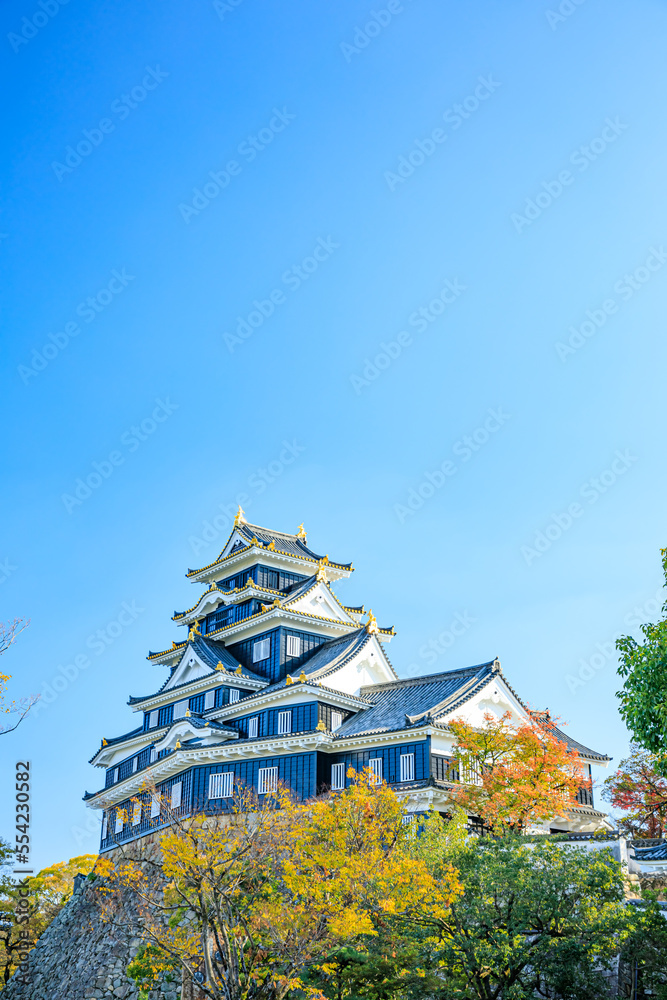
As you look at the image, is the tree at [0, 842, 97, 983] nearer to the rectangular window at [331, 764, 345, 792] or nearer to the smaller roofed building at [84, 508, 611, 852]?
the smaller roofed building at [84, 508, 611, 852]

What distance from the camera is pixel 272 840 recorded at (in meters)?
24.8

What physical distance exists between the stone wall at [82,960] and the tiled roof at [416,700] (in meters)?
11.7

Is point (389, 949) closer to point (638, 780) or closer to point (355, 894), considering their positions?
point (355, 894)

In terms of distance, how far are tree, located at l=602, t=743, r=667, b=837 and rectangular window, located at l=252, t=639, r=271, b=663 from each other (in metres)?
17.9

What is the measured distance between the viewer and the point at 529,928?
20.9 m

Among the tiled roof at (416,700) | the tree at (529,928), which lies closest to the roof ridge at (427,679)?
the tiled roof at (416,700)

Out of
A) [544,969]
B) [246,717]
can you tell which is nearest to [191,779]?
[246,717]

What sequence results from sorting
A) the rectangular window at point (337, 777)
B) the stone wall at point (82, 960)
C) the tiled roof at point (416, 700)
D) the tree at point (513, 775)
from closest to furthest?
the tree at point (513, 775)
the stone wall at point (82, 960)
the tiled roof at point (416, 700)
the rectangular window at point (337, 777)

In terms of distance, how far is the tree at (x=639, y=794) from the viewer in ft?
122

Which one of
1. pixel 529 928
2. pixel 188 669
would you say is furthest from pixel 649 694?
pixel 188 669

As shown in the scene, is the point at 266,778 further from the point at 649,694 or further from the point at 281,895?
the point at 649,694

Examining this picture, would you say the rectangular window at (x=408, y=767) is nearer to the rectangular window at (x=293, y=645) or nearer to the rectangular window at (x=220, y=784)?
the rectangular window at (x=220, y=784)

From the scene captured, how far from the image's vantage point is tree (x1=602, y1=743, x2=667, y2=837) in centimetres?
3712

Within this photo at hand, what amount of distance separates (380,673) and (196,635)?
11.1m
